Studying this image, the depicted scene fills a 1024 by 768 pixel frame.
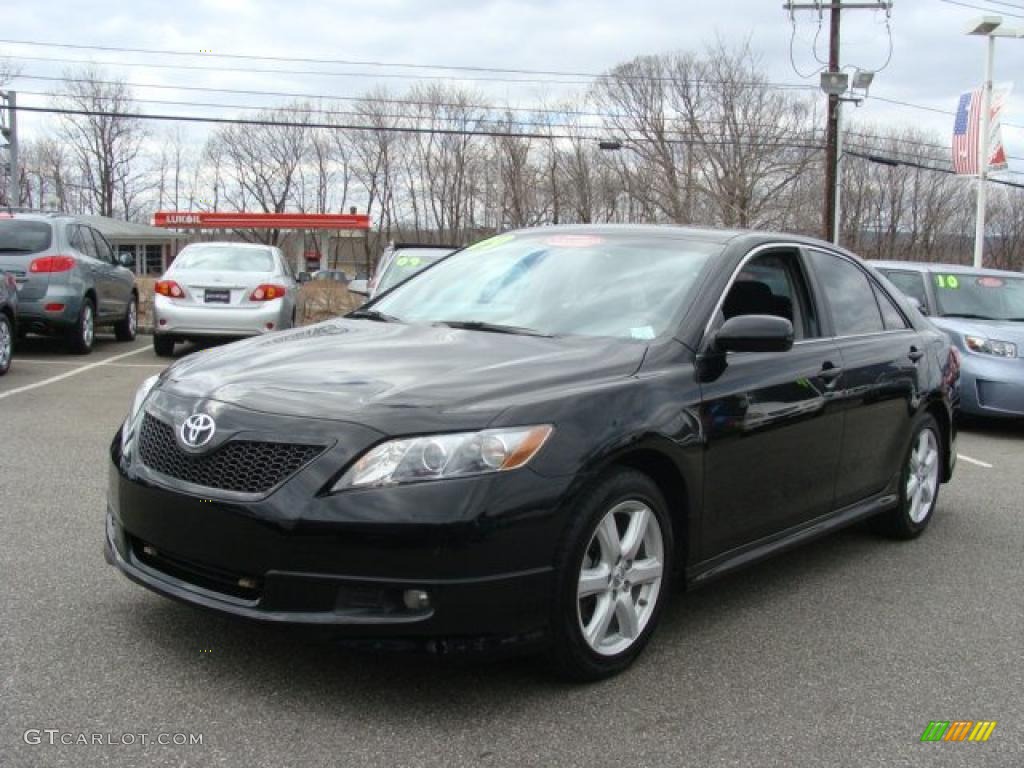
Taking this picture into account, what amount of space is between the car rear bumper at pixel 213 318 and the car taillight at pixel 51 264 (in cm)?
114

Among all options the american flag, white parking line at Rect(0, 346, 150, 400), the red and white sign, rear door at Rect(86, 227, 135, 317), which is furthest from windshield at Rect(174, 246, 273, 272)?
the red and white sign

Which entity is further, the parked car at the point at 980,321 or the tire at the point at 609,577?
the parked car at the point at 980,321

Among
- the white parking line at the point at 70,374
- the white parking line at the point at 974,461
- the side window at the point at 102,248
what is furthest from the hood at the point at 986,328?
the side window at the point at 102,248

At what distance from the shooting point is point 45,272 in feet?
39.2

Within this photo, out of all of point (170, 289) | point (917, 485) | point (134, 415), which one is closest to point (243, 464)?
point (134, 415)

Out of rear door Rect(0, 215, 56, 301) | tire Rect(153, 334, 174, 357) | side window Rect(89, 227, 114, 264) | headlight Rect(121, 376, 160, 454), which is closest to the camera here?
headlight Rect(121, 376, 160, 454)

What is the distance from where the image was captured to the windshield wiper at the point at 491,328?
12.8ft

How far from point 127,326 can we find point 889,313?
12.5 m

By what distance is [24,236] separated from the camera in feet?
39.7

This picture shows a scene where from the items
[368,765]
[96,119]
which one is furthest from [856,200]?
[368,765]

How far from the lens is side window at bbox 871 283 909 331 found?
5.28 metres

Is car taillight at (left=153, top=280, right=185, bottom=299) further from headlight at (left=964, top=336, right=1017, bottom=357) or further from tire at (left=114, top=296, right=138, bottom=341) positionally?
headlight at (left=964, top=336, right=1017, bottom=357)

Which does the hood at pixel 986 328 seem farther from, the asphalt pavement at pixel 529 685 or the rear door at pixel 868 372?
the asphalt pavement at pixel 529 685

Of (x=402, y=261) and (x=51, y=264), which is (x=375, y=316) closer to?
(x=402, y=261)
